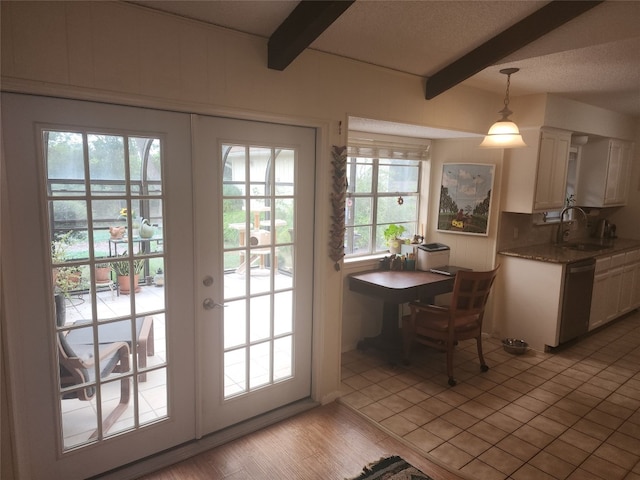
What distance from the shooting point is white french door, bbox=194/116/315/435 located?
2438mm

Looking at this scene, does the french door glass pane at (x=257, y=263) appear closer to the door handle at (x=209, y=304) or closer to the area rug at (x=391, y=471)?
the door handle at (x=209, y=304)

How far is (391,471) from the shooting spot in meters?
2.32

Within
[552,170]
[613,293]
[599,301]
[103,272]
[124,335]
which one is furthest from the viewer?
[613,293]

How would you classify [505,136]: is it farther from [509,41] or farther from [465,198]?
[465,198]

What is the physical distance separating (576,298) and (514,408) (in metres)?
1.63

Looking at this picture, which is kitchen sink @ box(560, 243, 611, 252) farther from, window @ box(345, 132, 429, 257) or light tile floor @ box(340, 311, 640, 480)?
window @ box(345, 132, 429, 257)

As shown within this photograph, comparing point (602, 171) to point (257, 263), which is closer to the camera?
point (257, 263)

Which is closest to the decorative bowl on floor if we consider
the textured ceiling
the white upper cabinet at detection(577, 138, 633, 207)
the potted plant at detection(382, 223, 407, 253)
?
the potted plant at detection(382, 223, 407, 253)

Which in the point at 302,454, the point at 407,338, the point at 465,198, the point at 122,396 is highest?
the point at 465,198

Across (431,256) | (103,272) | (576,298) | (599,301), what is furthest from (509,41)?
(599,301)

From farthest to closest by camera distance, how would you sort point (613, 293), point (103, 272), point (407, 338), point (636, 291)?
1. point (636, 291)
2. point (613, 293)
3. point (407, 338)
4. point (103, 272)

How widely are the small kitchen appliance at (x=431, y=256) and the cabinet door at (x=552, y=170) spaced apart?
39.2 inches

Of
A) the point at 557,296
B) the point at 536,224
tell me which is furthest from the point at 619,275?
the point at 557,296

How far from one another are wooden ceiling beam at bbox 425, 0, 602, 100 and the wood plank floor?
8.32 feet
